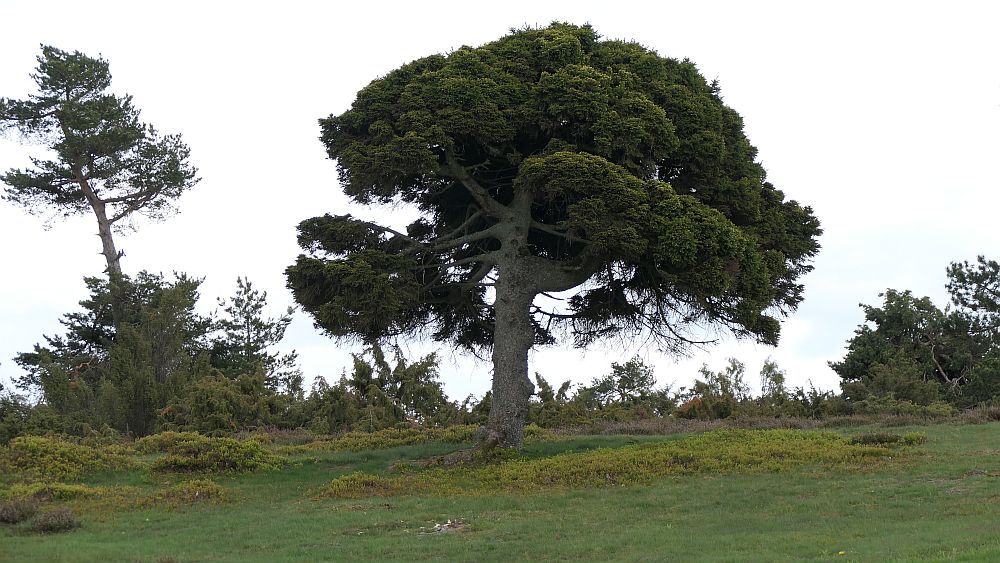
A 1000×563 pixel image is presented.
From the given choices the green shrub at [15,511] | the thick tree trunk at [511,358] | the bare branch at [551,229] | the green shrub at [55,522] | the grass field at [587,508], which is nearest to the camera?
the grass field at [587,508]

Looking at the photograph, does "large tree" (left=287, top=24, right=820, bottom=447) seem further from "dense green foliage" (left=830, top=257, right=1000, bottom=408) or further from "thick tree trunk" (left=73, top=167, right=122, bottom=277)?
"thick tree trunk" (left=73, top=167, right=122, bottom=277)

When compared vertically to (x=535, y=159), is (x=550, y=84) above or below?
above

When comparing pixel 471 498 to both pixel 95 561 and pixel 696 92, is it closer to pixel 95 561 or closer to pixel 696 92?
pixel 95 561

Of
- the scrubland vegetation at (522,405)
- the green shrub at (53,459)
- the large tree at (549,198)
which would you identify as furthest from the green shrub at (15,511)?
the large tree at (549,198)

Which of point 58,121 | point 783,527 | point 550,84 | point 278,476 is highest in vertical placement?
point 58,121

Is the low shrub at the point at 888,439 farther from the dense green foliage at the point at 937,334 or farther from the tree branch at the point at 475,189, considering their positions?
the dense green foliage at the point at 937,334

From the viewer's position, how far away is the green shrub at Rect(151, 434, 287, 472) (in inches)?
853

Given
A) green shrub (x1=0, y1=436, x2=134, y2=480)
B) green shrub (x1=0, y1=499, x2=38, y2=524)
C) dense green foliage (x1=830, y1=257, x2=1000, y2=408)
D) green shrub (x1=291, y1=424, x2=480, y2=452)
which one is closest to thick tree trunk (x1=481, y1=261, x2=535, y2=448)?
green shrub (x1=291, y1=424, x2=480, y2=452)

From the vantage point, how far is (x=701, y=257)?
2159 cm

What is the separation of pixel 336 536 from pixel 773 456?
31.5 feet

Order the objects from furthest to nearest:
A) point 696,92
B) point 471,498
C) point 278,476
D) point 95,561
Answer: point 696,92 < point 278,476 < point 471,498 < point 95,561

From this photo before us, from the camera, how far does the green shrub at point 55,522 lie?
15.4 metres

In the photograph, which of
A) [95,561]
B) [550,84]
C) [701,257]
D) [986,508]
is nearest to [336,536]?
[95,561]

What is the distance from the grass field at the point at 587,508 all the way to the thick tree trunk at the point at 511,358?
0.97 metres
